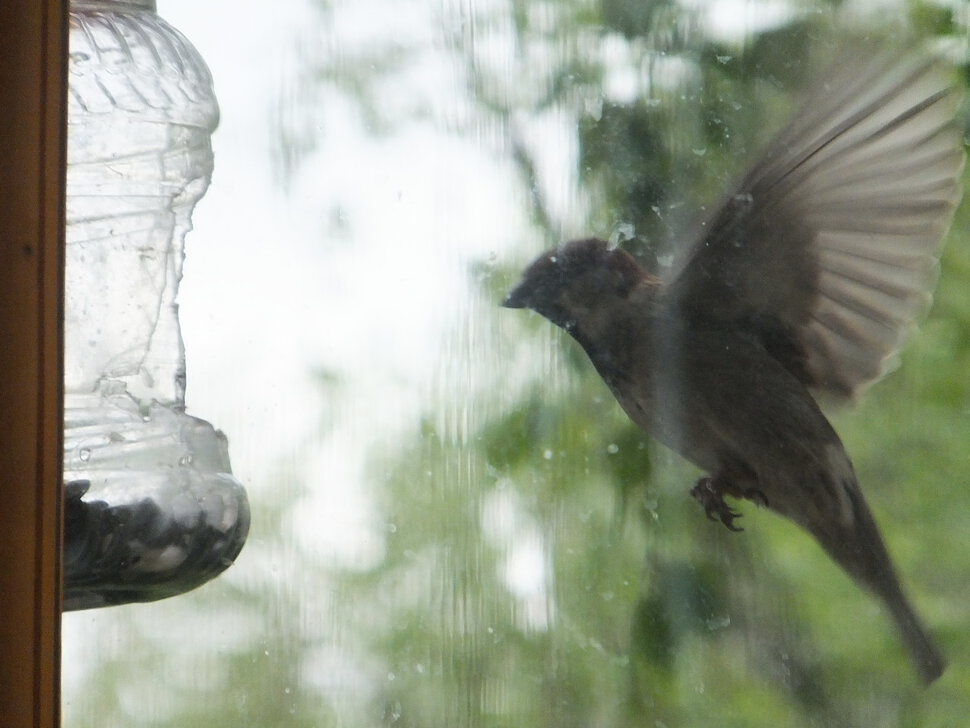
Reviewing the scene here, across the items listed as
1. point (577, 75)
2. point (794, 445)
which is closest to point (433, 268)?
point (577, 75)

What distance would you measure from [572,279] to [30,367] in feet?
1.14

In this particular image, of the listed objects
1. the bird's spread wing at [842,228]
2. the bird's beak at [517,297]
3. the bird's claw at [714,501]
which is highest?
the bird's spread wing at [842,228]

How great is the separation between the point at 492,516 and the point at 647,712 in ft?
0.53

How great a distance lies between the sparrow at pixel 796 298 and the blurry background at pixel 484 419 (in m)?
0.01

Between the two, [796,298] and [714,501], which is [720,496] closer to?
[714,501]

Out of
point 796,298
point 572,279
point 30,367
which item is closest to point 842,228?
point 796,298

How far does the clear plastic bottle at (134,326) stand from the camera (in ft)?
1.90

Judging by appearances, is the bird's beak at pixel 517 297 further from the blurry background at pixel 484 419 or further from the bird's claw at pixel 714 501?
the bird's claw at pixel 714 501

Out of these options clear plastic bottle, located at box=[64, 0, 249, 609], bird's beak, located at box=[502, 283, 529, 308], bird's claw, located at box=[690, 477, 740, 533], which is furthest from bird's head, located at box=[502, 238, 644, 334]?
clear plastic bottle, located at box=[64, 0, 249, 609]

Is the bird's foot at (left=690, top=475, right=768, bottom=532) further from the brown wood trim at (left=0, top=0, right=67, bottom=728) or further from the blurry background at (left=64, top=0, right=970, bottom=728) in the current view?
the brown wood trim at (left=0, top=0, right=67, bottom=728)

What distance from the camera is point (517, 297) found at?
63 cm

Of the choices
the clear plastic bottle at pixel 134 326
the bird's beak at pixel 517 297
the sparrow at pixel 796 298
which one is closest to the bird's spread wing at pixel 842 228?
the sparrow at pixel 796 298

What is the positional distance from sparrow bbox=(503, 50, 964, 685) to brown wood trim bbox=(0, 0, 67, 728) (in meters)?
0.30

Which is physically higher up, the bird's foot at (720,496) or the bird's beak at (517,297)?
the bird's beak at (517,297)
